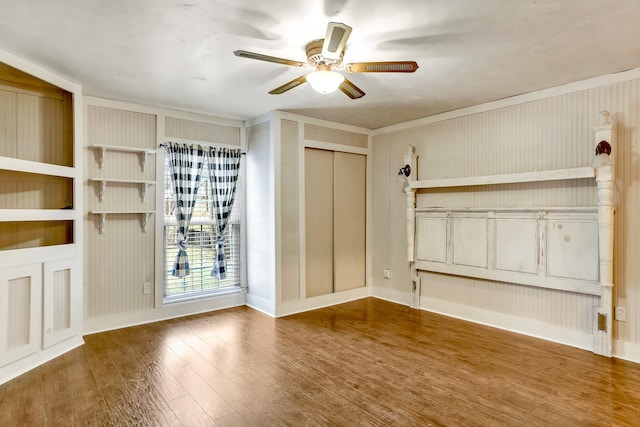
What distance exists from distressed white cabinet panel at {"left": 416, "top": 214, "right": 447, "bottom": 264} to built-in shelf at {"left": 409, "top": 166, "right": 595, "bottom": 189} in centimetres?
44

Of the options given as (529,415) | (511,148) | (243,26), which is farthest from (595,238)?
(243,26)

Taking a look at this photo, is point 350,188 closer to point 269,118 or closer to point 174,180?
point 269,118

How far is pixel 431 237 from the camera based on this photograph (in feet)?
15.4

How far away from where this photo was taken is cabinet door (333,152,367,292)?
5.21 m

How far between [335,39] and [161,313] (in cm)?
379

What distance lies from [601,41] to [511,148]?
1463 millimetres

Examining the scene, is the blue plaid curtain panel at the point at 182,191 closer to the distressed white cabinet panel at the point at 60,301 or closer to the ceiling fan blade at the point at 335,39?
the distressed white cabinet panel at the point at 60,301

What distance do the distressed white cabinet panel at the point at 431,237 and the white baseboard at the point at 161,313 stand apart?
2.60 metres

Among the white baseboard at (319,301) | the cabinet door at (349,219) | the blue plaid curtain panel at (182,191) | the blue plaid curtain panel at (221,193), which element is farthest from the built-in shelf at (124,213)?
the cabinet door at (349,219)

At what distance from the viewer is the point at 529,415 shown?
2.35 m

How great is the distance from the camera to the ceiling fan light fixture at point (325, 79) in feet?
8.50

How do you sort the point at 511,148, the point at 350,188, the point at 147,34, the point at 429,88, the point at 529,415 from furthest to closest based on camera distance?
the point at 350,188
the point at 511,148
the point at 429,88
the point at 147,34
the point at 529,415

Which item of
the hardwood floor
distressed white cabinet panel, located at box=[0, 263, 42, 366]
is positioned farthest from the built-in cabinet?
the hardwood floor

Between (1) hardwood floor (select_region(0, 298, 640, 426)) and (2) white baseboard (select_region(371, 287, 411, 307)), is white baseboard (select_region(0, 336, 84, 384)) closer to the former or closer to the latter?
(1) hardwood floor (select_region(0, 298, 640, 426))
